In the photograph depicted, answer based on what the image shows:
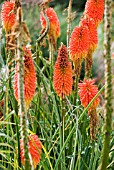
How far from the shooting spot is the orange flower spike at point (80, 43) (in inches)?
86.1

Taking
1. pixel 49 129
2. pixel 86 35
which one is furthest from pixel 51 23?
pixel 49 129

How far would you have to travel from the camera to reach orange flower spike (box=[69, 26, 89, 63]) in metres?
2.19

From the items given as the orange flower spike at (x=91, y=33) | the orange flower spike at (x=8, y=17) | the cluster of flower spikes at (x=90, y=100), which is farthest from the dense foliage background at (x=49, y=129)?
the orange flower spike at (x=91, y=33)

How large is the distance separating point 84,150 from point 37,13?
20.8 feet

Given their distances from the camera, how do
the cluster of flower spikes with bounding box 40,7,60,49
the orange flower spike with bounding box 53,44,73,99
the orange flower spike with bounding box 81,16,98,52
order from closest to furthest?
the orange flower spike with bounding box 53,44,73,99 < the orange flower spike with bounding box 81,16,98,52 < the cluster of flower spikes with bounding box 40,7,60,49

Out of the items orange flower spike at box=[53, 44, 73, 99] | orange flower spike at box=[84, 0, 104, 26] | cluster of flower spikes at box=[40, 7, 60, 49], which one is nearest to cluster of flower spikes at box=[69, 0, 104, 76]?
orange flower spike at box=[84, 0, 104, 26]

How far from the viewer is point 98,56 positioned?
759cm

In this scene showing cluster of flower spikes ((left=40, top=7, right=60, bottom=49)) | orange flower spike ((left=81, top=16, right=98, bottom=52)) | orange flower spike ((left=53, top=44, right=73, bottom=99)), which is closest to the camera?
orange flower spike ((left=53, top=44, right=73, bottom=99))

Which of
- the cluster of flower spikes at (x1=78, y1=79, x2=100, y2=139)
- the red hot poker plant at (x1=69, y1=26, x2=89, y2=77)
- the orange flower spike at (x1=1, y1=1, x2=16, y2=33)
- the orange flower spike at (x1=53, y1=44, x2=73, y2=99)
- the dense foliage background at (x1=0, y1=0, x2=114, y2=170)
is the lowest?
the dense foliage background at (x1=0, y1=0, x2=114, y2=170)

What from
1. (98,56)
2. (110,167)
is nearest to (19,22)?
(110,167)

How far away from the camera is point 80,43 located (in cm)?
219

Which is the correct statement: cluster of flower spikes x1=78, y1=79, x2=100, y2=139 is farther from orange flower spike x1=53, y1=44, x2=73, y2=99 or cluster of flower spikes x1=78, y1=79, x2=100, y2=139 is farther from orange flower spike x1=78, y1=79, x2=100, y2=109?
orange flower spike x1=53, y1=44, x2=73, y2=99

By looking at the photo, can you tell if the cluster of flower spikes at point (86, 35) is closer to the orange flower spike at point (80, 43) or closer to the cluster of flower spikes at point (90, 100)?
the orange flower spike at point (80, 43)

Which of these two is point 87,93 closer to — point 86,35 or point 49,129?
point 86,35
